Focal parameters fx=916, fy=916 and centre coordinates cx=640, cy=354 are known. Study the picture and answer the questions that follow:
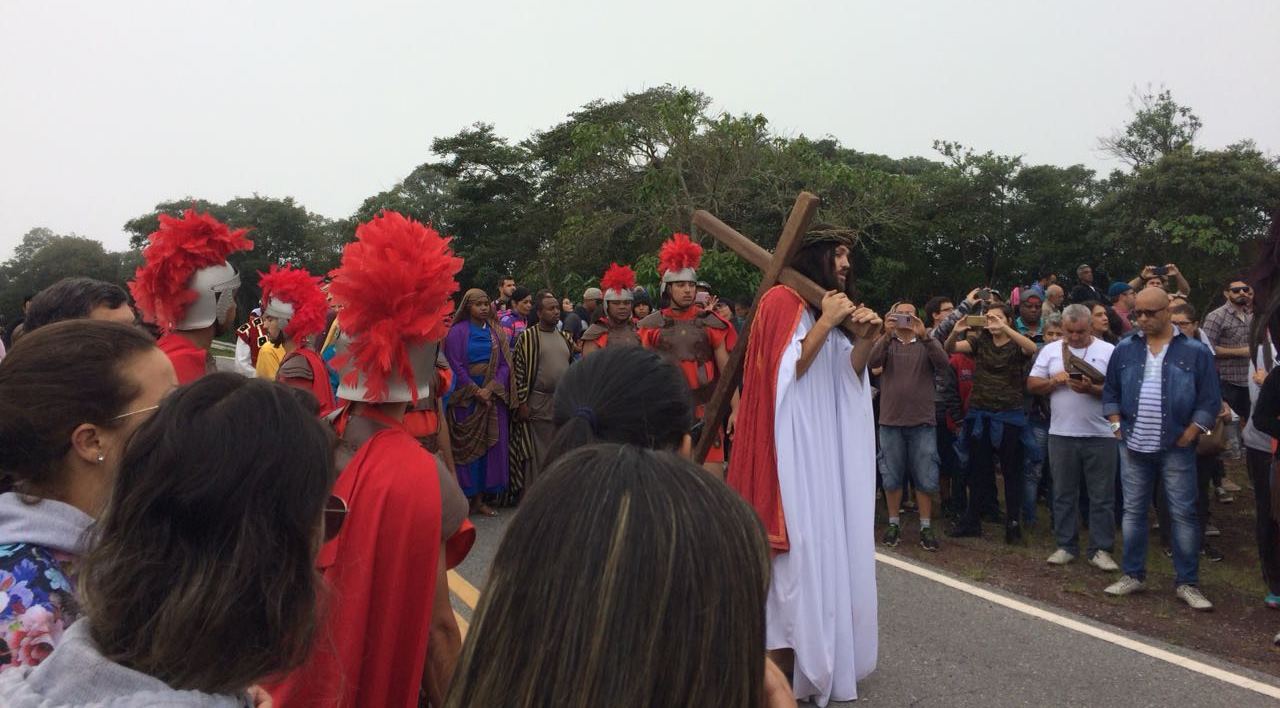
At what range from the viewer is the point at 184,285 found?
3869mm

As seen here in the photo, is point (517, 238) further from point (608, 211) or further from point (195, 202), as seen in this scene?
point (195, 202)

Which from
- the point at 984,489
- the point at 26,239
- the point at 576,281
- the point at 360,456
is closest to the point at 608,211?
the point at 576,281

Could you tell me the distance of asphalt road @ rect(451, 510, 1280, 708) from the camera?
14.0 feet

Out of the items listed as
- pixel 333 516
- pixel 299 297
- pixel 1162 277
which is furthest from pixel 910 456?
pixel 333 516

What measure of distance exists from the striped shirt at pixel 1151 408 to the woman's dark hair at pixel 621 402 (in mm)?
4741

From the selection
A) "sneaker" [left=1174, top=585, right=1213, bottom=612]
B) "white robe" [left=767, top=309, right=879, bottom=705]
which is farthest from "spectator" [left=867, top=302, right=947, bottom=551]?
"white robe" [left=767, top=309, right=879, bottom=705]

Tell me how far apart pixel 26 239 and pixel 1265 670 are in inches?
3153

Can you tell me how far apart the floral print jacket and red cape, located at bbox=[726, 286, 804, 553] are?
299 centimetres

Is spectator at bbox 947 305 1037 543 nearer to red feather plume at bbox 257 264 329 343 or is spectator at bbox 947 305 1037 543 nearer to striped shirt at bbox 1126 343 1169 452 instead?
striped shirt at bbox 1126 343 1169 452

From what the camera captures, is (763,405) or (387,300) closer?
(387,300)

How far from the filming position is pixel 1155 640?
5.10 metres

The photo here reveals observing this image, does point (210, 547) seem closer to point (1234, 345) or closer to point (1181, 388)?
point (1181, 388)

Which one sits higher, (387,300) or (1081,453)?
(387,300)

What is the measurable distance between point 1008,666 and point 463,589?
336cm
